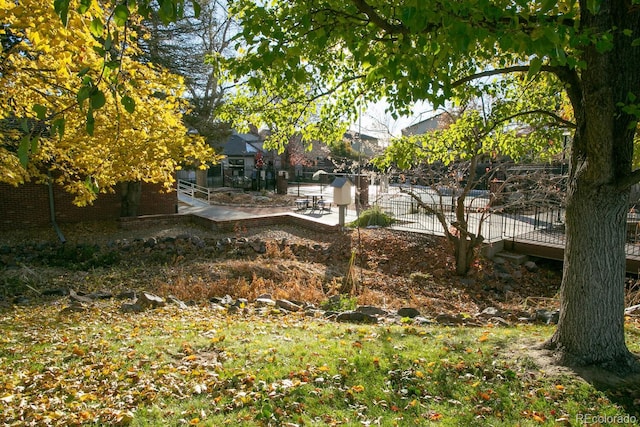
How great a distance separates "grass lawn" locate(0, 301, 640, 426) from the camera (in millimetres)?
3125

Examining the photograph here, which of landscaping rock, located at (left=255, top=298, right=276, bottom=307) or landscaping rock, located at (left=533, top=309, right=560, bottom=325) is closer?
landscaping rock, located at (left=533, top=309, right=560, bottom=325)

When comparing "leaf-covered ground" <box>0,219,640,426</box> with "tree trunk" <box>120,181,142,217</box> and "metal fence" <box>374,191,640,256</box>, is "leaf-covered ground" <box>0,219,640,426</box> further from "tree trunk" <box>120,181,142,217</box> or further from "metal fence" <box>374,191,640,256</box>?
"tree trunk" <box>120,181,142,217</box>

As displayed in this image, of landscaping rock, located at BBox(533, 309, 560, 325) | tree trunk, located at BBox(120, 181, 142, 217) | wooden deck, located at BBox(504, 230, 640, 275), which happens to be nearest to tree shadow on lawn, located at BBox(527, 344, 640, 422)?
landscaping rock, located at BBox(533, 309, 560, 325)

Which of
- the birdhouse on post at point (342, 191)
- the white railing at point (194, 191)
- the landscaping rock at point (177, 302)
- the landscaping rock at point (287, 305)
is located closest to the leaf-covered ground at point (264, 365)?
the landscaping rock at point (177, 302)

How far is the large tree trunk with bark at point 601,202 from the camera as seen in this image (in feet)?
12.4

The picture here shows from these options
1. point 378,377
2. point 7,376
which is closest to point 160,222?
point 7,376

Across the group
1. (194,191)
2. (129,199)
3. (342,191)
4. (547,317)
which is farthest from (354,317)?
(194,191)

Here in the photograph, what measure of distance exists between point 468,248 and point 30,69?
9465 millimetres

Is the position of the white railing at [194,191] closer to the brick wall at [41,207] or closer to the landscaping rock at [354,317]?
the brick wall at [41,207]

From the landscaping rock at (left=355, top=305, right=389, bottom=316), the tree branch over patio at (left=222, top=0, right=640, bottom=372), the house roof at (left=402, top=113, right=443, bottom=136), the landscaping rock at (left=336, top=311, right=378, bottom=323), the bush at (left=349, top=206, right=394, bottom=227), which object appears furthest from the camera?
the bush at (left=349, top=206, right=394, bottom=227)

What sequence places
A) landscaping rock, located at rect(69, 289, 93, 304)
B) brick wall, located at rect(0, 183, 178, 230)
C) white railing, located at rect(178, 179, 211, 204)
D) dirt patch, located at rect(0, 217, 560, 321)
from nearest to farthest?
landscaping rock, located at rect(69, 289, 93, 304), dirt patch, located at rect(0, 217, 560, 321), brick wall, located at rect(0, 183, 178, 230), white railing, located at rect(178, 179, 211, 204)

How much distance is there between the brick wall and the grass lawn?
10810mm

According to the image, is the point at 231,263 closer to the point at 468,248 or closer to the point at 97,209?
the point at 468,248

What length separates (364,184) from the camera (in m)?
20.2
